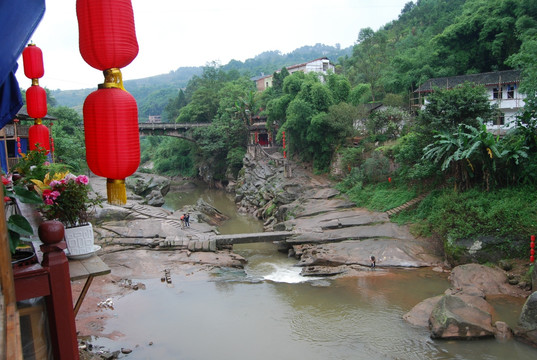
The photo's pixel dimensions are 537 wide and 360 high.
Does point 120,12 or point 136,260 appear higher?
point 120,12

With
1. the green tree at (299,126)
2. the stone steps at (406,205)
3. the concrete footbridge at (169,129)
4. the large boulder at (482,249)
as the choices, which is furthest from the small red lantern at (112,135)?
the concrete footbridge at (169,129)

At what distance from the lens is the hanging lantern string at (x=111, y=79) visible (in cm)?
460

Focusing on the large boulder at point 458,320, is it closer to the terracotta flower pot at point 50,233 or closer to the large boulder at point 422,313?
the large boulder at point 422,313

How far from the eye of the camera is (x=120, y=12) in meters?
4.55

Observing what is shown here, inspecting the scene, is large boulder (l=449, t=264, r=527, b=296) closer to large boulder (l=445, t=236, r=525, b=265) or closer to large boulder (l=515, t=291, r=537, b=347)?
large boulder (l=445, t=236, r=525, b=265)

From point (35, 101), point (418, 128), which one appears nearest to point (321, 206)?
point (418, 128)

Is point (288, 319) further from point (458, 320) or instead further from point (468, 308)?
point (468, 308)

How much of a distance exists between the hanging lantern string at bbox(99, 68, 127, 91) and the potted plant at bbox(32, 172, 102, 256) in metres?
1.57

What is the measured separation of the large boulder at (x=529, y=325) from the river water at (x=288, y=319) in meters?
0.21

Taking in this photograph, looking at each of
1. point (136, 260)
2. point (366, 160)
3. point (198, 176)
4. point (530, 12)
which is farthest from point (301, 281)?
point (198, 176)

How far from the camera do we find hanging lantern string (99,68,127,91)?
15.1ft

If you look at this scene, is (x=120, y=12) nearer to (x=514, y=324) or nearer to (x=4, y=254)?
(x=4, y=254)

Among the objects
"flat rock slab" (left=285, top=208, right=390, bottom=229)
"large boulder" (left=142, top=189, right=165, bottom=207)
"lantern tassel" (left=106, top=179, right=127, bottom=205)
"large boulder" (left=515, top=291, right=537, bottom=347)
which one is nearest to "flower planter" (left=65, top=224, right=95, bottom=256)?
"lantern tassel" (left=106, top=179, right=127, bottom=205)

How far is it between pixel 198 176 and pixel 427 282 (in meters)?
29.3
